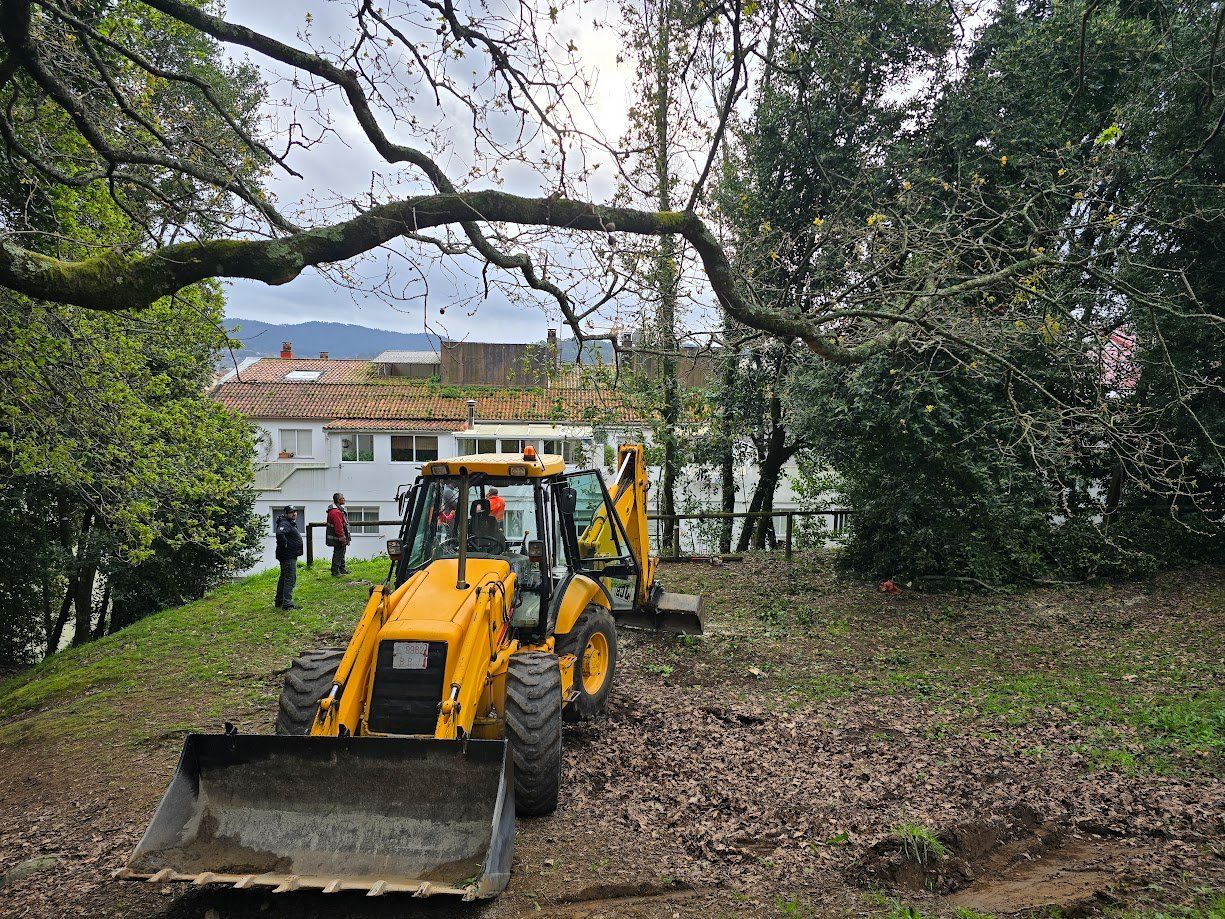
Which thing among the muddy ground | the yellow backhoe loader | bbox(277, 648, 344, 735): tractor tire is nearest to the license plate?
the yellow backhoe loader

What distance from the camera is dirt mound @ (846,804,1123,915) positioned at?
13.4 feet

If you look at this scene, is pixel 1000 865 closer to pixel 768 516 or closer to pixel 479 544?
pixel 479 544

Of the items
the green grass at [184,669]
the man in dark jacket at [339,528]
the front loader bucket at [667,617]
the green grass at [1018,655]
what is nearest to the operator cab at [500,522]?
the green grass at [184,669]

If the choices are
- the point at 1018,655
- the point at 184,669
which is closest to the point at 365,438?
the point at 184,669

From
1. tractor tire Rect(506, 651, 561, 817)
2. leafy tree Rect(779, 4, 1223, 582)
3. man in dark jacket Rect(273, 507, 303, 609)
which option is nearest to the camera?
tractor tire Rect(506, 651, 561, 817)

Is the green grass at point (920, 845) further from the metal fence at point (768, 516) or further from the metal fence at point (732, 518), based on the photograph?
the metal fence at point (732, 518)

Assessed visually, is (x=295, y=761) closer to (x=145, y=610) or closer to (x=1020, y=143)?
(x=1020, y=143)

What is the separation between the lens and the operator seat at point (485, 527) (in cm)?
620

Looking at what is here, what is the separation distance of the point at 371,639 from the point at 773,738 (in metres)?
3.65

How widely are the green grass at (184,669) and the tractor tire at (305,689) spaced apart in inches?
96.7

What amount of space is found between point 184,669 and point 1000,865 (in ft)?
29.0

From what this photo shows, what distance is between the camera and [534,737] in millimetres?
5051

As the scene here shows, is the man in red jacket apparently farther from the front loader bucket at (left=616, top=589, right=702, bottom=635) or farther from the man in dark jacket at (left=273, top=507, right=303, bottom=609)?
the front loader bucket at (left=616, top=589, right=702, bottom=635)

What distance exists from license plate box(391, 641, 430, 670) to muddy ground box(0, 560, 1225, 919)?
1.26 m
